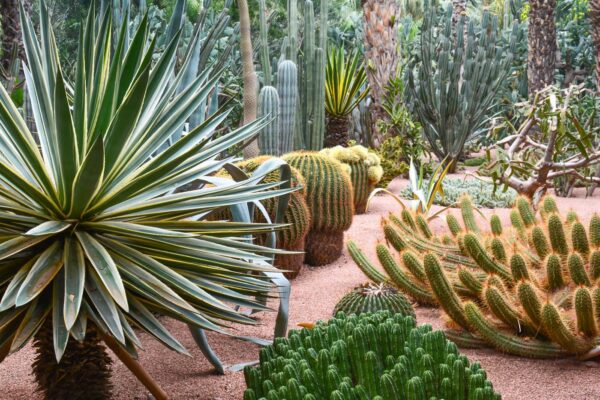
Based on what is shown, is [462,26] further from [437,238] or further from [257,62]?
[437,238]

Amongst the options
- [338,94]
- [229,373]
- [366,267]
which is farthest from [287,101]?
[229,373]

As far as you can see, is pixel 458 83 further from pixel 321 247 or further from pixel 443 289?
pixel 443 289

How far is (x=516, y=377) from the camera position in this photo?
3.59 metres

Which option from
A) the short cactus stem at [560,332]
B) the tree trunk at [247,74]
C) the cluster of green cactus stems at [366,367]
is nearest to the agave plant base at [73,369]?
the cluster of green cactus stems at [366,367]

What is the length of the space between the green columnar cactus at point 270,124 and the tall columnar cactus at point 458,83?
3.76 metres

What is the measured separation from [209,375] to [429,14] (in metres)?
9.66

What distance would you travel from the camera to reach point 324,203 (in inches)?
238

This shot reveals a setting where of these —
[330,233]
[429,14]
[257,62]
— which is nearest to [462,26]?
[429,14]

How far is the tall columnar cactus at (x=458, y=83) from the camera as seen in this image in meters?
11.3

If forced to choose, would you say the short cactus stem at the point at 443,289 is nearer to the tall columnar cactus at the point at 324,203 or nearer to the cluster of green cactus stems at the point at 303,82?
the tall columnar cactus at the point at 324,203

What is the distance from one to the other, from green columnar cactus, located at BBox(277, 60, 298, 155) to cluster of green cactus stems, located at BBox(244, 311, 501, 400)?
19.2 ft

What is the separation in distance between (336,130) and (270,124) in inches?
136

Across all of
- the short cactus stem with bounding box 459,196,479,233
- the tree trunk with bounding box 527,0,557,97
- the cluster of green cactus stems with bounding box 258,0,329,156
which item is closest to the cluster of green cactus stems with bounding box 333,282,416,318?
the short cactus stem with bounding box 459,196,479,233

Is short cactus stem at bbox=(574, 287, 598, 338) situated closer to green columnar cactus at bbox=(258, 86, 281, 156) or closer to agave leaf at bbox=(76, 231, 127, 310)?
agave leaf at bbox=(76, 231, 127, 310)
